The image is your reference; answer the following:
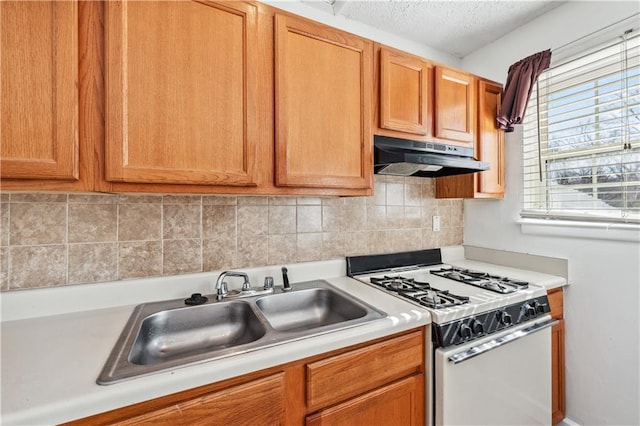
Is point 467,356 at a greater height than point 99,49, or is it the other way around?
point 99,49

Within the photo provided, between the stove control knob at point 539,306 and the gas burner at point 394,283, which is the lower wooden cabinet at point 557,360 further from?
the gas burner at point 394,283

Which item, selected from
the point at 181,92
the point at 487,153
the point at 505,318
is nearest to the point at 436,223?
the point at 487,153

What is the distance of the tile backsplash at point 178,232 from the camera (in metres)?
1.11

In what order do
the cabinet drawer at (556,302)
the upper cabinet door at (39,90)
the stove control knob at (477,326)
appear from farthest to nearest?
the cabinet drawer at (556,302) → the stove control knob at (477,326) → the upper cabinet door at (39,90)

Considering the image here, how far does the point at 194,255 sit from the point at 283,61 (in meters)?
0.97

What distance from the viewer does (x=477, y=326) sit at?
1.20 meters

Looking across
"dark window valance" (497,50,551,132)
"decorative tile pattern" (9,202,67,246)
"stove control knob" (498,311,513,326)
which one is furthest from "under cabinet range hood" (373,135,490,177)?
"decorative tile pattern" (9,202,67,246)

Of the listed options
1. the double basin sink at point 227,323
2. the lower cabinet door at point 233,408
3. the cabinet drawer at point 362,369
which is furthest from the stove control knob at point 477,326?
the lower cabinet door at point 233,408

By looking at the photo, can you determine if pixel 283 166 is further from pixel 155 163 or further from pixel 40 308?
pixel 40 308

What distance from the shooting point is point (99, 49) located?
0.92 metres

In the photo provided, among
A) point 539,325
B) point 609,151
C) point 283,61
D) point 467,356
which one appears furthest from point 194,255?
point 609,151

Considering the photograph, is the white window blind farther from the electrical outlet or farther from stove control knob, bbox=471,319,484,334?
stove control knob, bbox=471,319,484,334

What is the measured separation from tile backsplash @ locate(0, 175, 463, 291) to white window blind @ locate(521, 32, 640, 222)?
0.81 metres

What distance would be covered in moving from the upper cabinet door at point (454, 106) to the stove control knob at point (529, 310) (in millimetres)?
971
